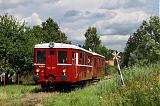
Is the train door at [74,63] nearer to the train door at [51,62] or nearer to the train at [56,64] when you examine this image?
the train at [56,64]

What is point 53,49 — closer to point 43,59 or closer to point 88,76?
point 43,59

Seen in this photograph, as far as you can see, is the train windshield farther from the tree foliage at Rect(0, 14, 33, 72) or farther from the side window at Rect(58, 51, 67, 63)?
the tree foliage at Rect(0, 14, 33, 72)

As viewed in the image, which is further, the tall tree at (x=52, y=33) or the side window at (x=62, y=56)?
the tall tree at (x=52, y=33)

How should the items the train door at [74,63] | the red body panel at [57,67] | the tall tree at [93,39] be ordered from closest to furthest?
1. the red body panel at [57,67]
2. the train door at [74,63]
3. the tall tree at [93,39]

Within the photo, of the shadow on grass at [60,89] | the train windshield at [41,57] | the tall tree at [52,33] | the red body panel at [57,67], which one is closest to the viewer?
the red body panel at [57,67]

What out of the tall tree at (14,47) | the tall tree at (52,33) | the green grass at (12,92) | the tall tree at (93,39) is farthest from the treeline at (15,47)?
the tall tree at (93,39)

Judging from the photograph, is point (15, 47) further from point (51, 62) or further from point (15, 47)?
point (51, 62)

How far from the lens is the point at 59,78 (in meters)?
26.2

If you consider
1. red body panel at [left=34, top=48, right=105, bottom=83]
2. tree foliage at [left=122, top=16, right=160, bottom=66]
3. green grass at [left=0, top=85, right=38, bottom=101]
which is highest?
tree foliage at [left=122, top=16, right=160, bottom=66]

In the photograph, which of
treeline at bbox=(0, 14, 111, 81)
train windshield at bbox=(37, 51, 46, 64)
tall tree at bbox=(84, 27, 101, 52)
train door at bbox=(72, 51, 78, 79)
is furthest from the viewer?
tall tree at bbox=(84, 27, 101, 52)

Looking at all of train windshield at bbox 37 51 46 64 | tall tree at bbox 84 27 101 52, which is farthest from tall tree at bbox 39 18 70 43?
train windshield at bbox 37 51 46 64

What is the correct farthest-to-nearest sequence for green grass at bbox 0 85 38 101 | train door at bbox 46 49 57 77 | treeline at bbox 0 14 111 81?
treeline at bbox 0 14 111 81 → train door at bbox 46 49 57 77 → green grass at bbox 0 85 38 101

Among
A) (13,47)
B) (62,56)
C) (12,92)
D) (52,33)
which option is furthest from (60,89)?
(52,33)

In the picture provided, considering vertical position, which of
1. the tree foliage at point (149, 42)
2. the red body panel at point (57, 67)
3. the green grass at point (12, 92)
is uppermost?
the tree foliage at point (149, 42)
